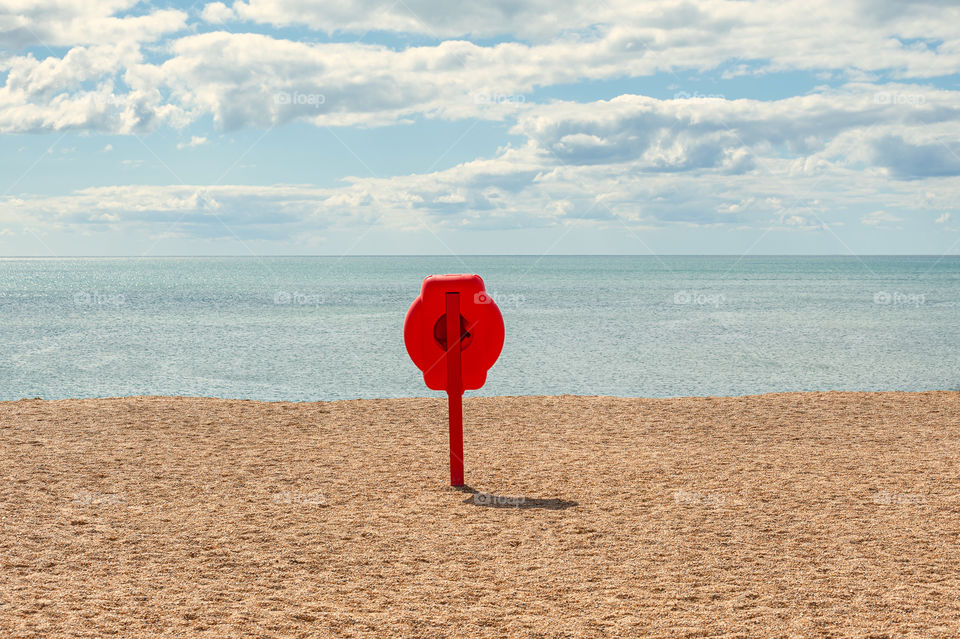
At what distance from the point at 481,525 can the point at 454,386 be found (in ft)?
5.28

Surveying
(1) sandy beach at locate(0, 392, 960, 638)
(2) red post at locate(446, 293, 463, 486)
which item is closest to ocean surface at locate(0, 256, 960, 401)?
(1) sandy beach at locate(0, 392, 960, 638)

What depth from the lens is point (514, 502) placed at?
6.69m

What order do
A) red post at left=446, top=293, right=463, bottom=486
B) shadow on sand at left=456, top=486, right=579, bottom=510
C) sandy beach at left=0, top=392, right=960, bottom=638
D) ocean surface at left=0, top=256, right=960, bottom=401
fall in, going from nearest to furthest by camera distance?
1. sandy beach at left=0, top=392, right=960, bottom=638
2. shadow on sand at left=456, top=486, right=579, bottom=510
3. red post at left=446, top=293, right=463, bottom=486
4. ocean surface at left=0, top=256, right=960, bottom=401

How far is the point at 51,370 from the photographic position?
2136cm

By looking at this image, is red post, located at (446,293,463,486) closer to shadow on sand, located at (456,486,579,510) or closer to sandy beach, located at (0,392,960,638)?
sandy beach, located at (0,392,960,638)

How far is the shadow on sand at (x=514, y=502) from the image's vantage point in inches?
258

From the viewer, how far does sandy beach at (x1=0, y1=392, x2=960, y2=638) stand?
441 cm

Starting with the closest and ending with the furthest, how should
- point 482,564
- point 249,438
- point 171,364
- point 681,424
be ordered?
point 482,564
point 249,438
point 681,424
point 171,364

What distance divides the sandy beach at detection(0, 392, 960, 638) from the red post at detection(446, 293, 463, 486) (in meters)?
0.21

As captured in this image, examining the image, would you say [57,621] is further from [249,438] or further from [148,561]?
[249,438]

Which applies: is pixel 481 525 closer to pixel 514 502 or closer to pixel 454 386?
pixel 514 502

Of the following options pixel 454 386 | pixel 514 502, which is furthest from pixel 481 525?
pixel 454 386

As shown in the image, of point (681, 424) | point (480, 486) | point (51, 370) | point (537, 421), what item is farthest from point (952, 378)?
point (51, 370)

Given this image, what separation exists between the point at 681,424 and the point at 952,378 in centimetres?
1242
